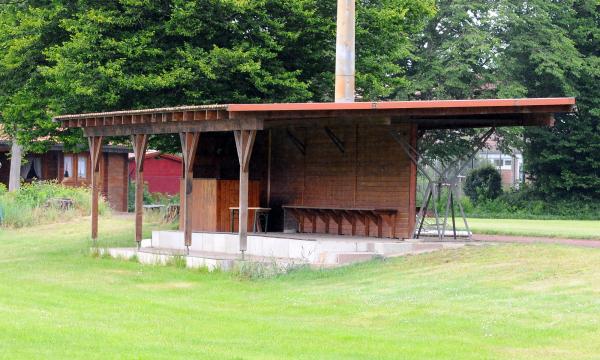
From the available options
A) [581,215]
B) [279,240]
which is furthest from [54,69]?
[581,215]

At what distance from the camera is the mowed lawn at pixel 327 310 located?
→ 12117 mm

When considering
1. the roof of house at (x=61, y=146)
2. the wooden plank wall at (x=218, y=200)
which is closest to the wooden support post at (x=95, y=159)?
the wooden plank wall at (x=218, y=200)

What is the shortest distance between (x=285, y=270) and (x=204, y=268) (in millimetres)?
2001

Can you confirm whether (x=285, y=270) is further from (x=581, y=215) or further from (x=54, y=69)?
(x=581, y=215)

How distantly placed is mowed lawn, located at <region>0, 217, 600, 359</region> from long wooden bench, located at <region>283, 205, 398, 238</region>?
9.70 ft

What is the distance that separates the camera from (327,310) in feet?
51.6

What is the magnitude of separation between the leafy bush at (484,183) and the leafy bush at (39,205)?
61.6ft

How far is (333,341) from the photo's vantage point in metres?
12.9

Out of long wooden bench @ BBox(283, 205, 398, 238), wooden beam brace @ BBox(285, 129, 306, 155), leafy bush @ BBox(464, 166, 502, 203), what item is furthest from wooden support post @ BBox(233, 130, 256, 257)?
leafy bush @ BBox(464, 166, 502, 203)

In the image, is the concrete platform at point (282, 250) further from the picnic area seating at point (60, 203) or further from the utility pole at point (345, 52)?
the picnic area seating at point (60, 203)

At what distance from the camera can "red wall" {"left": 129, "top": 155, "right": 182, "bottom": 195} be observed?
55287 mm

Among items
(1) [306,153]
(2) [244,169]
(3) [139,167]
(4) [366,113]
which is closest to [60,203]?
(3) [139,167]

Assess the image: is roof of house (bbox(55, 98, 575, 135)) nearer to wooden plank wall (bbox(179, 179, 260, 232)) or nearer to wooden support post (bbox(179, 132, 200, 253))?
wooden support post (bbox(179, 132, 200, 253))

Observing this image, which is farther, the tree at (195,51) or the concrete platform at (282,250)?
the tree at (195,51)
